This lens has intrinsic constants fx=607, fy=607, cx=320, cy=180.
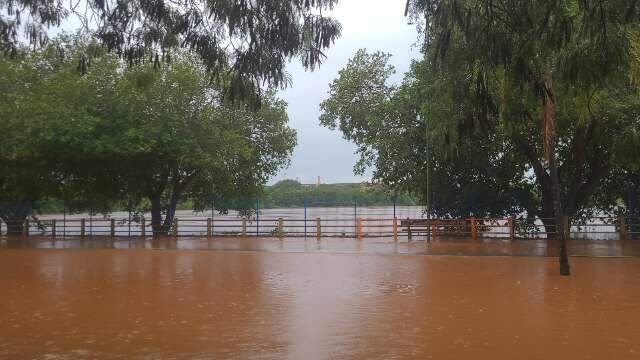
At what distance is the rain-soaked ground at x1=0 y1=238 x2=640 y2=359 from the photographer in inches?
268

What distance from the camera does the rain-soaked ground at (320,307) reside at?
6.80 metres

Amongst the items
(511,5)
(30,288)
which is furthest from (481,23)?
(30,288)

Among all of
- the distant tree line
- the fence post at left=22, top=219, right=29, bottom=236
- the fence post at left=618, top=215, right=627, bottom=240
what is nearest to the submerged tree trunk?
the fence post at left=22, top=219, right=29, bottom=236

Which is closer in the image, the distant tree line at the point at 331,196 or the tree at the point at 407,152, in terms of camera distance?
the tree at the point at 407,152

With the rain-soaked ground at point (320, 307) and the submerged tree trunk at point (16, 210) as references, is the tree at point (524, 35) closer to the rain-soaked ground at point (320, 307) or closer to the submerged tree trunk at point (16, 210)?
the rain-soaked ground at point (320, 307)

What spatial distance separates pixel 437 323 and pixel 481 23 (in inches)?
156

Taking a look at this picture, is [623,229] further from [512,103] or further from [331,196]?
[331,196]

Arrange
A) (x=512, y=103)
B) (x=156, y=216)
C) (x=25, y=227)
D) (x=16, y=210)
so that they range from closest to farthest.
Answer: (x=512, y=103), (x=25, y=227), (x=156, y=216), (x=16, y=210)

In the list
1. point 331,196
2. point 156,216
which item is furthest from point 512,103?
point 331,196

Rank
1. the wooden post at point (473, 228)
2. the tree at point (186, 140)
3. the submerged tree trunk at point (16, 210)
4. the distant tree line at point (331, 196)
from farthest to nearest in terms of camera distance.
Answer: the submerged tree trunk at point (16, 210), the distant tree line at point (331, 196), the tree at point (186, 140), the wooden post at point (473, 228)

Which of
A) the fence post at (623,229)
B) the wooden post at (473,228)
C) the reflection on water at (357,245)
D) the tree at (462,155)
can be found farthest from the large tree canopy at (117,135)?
the fence post at (623,229)

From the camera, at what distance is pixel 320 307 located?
371 inches

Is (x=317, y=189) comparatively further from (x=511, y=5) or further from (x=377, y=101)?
(x=511, y=5)

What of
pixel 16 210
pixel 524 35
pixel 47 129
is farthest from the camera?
pixel 16 210
